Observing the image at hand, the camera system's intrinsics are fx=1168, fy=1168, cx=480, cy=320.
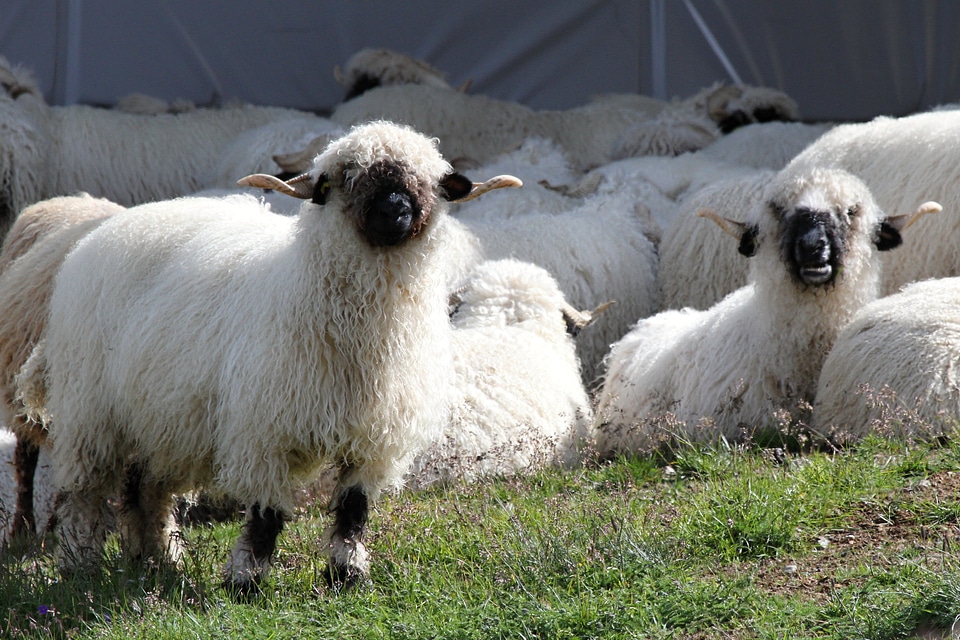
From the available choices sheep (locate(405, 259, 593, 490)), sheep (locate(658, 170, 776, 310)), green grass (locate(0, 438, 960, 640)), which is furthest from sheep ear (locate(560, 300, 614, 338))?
green grass (locate(0, 438, 960, 640))

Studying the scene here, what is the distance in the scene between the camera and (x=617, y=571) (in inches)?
158

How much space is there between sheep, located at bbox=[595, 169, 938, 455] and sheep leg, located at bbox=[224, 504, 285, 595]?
2105 millimetres

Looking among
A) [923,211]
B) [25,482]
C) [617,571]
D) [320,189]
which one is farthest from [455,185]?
[25,482]

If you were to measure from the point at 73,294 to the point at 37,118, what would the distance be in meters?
5.16

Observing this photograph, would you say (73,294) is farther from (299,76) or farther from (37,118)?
(299,76)

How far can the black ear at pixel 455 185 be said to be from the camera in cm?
435

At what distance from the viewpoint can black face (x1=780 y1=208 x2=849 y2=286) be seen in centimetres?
571

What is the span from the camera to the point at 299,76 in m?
12.2

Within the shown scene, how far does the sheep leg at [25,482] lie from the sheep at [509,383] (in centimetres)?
207

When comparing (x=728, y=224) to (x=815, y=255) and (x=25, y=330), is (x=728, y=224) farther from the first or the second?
(x=25, y=330)

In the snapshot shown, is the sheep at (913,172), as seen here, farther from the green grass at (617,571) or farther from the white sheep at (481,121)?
the white sheep at (481,121)

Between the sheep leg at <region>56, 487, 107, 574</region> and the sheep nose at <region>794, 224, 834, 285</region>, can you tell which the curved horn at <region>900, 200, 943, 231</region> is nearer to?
the sheep nose at <region>794, 224, 834, 285</region>

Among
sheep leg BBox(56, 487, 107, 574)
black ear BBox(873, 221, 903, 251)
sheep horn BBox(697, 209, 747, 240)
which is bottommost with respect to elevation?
sheep leg BBox(56, 487, 107, 574)

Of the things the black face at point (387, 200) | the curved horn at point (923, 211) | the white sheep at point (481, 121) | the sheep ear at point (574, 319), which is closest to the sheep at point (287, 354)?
the black face at point (387, 200)
